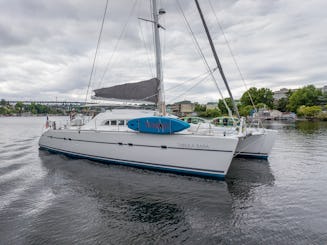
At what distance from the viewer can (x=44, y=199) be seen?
652 centimetres

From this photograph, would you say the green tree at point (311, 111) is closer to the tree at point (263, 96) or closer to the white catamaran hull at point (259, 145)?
the tree at point (263, 96)

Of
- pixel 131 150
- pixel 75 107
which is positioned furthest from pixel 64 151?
pixel 131 150

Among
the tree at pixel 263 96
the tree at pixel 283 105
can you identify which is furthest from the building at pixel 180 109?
the tree at pixel 283 105

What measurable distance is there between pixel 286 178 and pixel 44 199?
8339 millimetres

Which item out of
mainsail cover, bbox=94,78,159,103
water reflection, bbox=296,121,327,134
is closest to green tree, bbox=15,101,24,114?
water reflection, bbox=296,121,327,134

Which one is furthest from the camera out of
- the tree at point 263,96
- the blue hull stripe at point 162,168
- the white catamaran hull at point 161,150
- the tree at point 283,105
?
the tree at point 283,105

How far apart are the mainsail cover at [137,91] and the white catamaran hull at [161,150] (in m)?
1.92

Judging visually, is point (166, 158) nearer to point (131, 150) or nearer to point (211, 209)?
point (131, 150)

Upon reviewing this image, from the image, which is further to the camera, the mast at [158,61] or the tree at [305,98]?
the tree at [305,98]

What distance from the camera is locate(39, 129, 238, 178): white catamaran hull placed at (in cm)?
774

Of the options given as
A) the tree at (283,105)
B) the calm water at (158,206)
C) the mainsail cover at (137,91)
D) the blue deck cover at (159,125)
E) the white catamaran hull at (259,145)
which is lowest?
the calm water at (158,206)

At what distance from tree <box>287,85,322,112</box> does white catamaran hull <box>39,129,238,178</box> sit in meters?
72.2

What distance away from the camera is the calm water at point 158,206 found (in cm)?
464

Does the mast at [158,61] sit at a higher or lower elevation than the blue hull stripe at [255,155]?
higher
